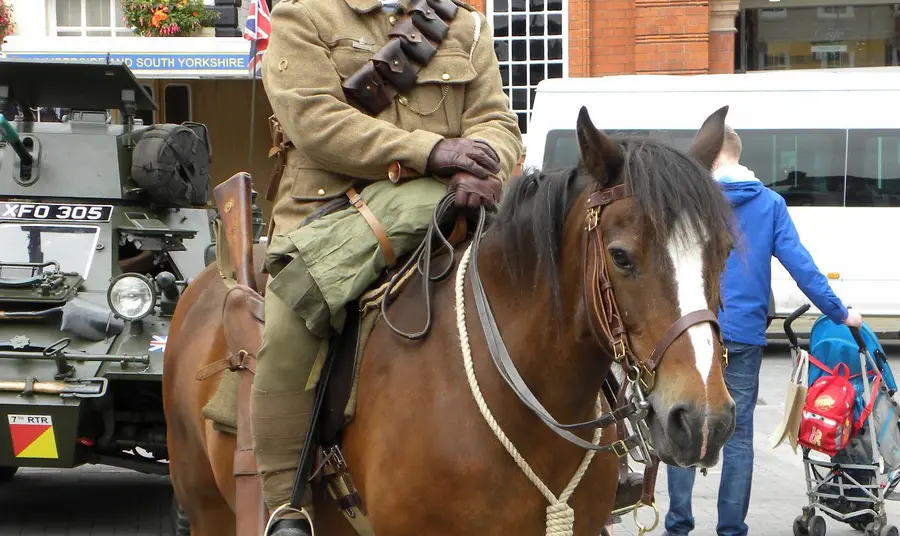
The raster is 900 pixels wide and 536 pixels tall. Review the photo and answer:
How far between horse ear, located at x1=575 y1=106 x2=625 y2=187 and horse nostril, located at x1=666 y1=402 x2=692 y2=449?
0.61 m

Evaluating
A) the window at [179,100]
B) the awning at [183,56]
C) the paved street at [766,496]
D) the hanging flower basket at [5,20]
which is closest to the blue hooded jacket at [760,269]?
the paved street at [766,496]

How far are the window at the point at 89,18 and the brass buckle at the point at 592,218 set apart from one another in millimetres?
19989

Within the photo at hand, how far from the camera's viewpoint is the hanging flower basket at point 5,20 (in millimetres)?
20406

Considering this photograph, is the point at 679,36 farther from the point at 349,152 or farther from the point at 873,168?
the point at 349,152

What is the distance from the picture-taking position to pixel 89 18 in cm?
2184

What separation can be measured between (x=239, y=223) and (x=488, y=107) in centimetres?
125

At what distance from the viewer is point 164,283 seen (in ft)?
22.1

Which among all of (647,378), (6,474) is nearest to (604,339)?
(647,378)

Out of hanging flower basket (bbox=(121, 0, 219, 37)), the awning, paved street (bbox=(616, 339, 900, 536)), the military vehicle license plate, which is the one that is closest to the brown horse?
paved street (bbox=(616, 339, 900, 536))

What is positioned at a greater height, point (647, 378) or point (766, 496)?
point (647, 378)

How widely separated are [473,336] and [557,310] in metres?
0.31

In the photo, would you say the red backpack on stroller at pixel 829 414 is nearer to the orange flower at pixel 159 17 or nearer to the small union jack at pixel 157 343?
the small union jack at pixel 157 343

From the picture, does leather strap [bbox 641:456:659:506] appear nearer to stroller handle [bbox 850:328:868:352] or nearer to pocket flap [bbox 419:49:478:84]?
pocket flap [bbox 419:49:478:84]

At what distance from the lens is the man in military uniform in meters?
3.49
